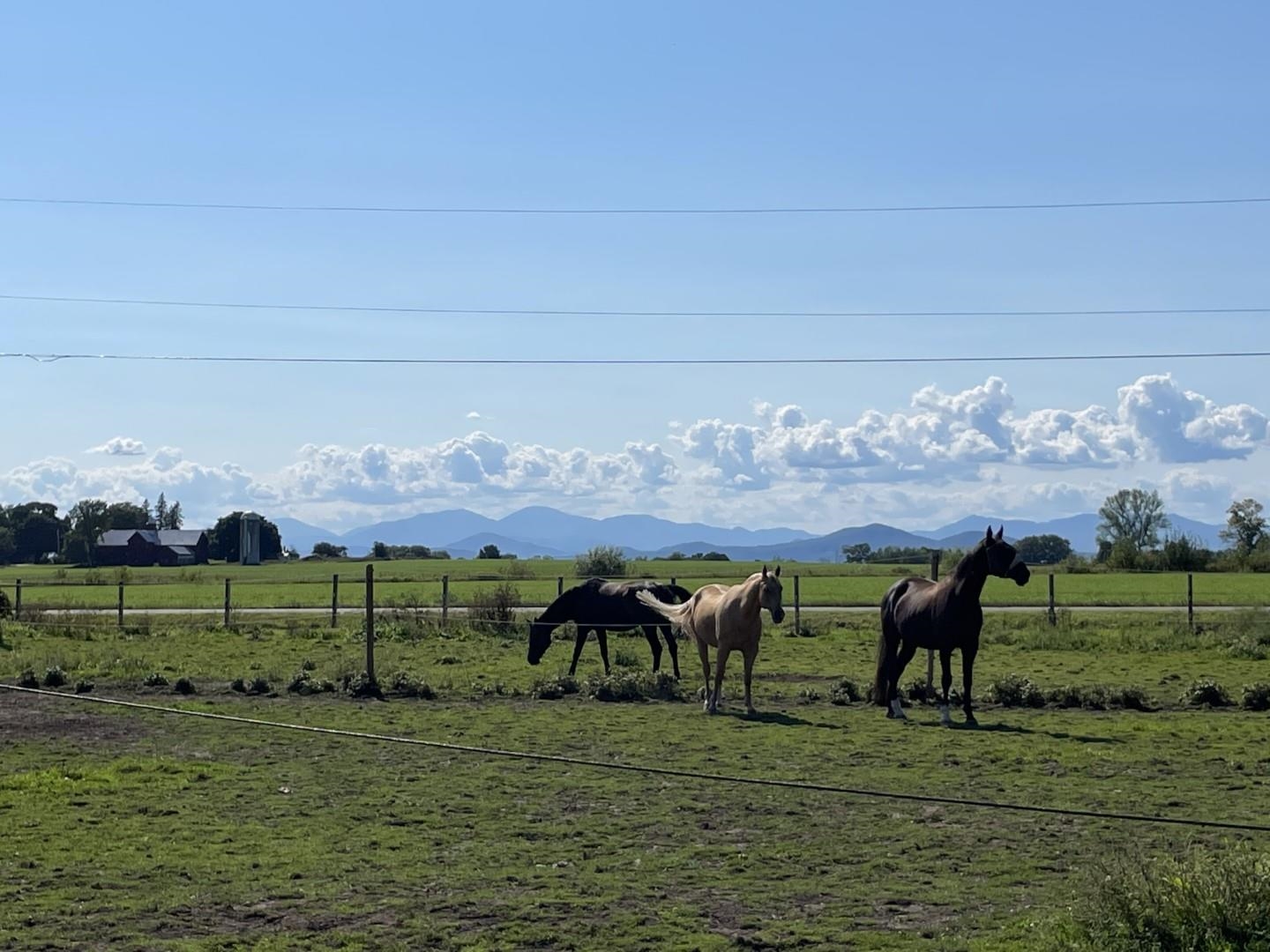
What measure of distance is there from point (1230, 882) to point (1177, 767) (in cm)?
652

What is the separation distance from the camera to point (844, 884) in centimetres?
895

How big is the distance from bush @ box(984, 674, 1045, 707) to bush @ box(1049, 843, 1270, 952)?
457 inches

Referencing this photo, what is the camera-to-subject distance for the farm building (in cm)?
13162

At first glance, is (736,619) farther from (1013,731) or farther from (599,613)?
(599,613)

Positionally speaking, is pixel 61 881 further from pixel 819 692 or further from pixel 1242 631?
pixel 1242 631

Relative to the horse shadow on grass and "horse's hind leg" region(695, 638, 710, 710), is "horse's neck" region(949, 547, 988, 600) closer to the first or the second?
the horse shadow on grass

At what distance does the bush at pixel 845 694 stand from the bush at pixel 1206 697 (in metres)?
4.19

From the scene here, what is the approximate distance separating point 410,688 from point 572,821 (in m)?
9.55

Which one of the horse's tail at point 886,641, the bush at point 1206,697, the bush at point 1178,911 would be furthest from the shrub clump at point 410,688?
the bush at point 1178,911

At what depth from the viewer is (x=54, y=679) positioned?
21703 mm

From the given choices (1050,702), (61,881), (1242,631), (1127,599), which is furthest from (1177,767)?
(1127,599)

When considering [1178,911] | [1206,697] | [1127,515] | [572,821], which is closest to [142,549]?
[1127,515]

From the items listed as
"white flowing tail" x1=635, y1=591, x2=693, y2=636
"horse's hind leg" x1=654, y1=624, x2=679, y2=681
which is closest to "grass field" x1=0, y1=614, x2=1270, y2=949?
"white flowing tail" x1=635, y1=591, x2=693, y2=636

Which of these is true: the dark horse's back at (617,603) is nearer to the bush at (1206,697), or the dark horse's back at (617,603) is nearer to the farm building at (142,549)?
the bush at (1206,697)
